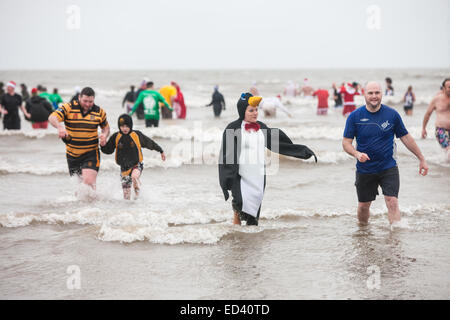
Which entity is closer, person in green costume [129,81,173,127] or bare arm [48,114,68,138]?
bare arm [48,114,68,138]

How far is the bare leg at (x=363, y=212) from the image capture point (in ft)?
19.6

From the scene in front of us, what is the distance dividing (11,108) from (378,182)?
12678mm

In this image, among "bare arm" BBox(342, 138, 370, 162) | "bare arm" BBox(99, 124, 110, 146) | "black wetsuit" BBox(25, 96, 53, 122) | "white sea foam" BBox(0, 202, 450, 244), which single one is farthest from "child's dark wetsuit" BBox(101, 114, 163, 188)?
Answer: "black wetsuit" BBox(25, 96, 53, 122)

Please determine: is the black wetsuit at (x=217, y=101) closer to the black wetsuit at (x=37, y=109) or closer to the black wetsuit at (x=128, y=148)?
the black wetsuit at (x=37, y=109)

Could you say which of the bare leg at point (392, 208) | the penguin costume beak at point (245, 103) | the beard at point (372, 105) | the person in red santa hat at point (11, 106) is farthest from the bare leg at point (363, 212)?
the person in red santa hat at point (11, 106)

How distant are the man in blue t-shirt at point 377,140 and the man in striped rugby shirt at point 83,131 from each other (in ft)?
11.6

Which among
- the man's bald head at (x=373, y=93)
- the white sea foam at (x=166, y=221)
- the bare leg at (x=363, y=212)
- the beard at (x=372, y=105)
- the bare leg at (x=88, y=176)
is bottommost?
the white sea foam at (x=166, y=221)

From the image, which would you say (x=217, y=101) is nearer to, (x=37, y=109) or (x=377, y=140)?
(x=37, y=109)

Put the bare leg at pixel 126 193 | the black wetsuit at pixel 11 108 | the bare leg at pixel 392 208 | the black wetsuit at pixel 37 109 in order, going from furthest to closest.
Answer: the black wetsuit at pixel 37 109
the black wetsuit at pixel 11 108
the bare leg at pixel 126 193
the bare leg at pixel 392 208

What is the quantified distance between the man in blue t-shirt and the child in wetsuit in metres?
2.97

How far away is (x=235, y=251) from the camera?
5.44 meters

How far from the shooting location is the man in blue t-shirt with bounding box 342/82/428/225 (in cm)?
544

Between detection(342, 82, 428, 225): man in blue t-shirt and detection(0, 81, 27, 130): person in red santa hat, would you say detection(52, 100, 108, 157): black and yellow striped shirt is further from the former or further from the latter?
detection(0, 81, 27, 130): person in red santa hat

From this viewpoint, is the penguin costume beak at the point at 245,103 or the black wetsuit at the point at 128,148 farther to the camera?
the black wetsuit at the point at 128,148
